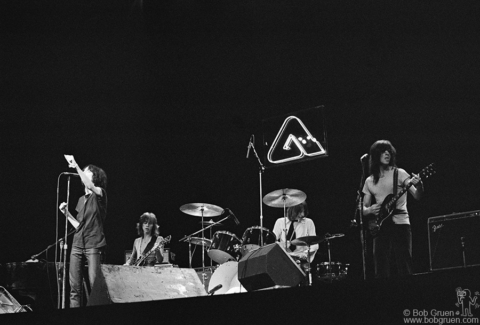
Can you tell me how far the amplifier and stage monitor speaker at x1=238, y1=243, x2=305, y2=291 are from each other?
1.11 meters

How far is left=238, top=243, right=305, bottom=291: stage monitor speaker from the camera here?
4312mm

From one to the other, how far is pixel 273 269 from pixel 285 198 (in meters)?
3.27

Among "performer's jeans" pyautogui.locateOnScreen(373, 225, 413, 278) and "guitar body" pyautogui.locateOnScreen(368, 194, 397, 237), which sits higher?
"guitar body" pyautogui.locateOnScreen(368, 194, 397, 237)

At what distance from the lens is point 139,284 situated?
185 inches

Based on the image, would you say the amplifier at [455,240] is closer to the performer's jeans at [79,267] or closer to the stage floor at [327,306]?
the stage floor at [327,306]

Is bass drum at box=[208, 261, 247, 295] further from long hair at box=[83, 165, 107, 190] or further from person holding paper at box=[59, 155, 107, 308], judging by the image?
long hair at box=[83, 165, 107, 190]

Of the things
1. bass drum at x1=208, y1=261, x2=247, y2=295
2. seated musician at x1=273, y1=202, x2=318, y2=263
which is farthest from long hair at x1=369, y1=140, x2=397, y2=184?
seated musician at x1=273, y1=202, x2=318, y2=263

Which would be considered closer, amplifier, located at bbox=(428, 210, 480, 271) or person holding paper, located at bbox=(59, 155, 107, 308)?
amplifier, located at bbox=(428, 210, 480, 271)

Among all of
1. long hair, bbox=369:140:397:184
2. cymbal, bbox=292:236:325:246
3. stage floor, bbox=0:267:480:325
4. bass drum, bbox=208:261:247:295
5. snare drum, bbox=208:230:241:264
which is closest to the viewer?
stage floor, bbox=0:267:480:325

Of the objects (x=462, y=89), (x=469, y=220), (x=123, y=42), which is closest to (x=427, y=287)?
(x=469, y=220)

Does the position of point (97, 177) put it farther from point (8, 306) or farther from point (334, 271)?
point (334, 271)

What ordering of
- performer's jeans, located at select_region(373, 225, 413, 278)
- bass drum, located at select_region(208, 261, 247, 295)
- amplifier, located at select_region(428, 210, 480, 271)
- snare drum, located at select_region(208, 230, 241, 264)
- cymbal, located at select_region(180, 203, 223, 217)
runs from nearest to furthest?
amplifier, located at select_region(428, 210, 480, 271) < performer's jeans, located at select_region(373, 225, 413, 278) < bass drum, located at select_region(208, 261, 247, 295) < snare drum, located at select_region(208, 230, 241, 264) < cymbal, located at select_region(180, 203, 223, 217)

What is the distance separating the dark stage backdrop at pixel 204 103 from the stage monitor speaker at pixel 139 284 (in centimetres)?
335

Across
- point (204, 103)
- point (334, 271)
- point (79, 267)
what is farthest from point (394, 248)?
point (204, 103)
